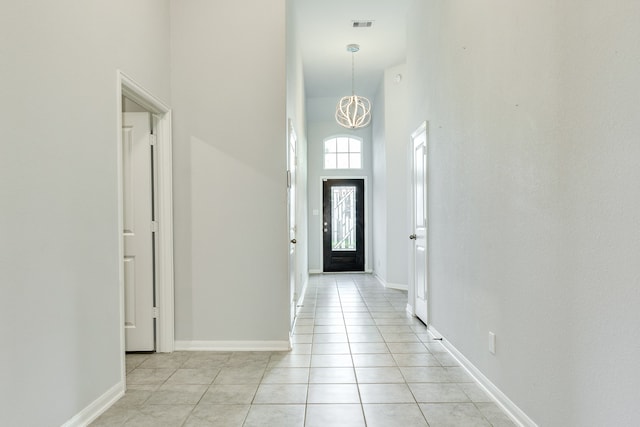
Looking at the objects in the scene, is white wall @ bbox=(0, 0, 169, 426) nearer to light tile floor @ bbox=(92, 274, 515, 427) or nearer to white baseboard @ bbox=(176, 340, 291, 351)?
light tile floor @ bbox=(92, 274, 515, 427)

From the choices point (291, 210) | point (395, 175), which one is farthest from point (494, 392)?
point (395, 175)

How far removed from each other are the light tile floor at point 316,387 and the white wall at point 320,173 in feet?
14.5

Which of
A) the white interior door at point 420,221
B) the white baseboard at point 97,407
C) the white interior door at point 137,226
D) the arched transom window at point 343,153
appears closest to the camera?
the white baseboard at point 97,407

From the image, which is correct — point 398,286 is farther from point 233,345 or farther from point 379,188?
point 233,345

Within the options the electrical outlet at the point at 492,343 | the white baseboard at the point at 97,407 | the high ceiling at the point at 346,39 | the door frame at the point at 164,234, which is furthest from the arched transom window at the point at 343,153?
the white baseboard at the point at 97,407

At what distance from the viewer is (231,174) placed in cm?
350

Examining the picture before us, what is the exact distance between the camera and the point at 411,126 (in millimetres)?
4680

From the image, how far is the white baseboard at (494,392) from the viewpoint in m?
2.13

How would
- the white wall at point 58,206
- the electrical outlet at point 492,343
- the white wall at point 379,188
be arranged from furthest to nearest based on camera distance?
the white wall at point 379,188 → the electrical outlet at point 492,343 → the white wall at point 58,206

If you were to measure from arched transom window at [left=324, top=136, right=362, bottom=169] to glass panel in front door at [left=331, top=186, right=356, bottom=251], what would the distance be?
510 millimetres

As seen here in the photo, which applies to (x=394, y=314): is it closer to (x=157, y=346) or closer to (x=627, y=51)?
(x=157, y=346)

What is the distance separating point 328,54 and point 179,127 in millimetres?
3363

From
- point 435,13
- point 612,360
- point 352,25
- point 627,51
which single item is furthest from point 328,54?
point 612,360

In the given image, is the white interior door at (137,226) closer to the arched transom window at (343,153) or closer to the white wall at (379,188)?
the white wall at (379,188)
